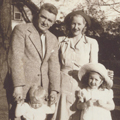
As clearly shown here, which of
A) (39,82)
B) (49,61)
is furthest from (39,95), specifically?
(49,61)

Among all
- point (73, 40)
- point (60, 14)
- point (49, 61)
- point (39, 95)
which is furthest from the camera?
point (60, 14)

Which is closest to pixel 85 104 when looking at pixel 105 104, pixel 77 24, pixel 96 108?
pixel 96 108

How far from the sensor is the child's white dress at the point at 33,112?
333 centimetres

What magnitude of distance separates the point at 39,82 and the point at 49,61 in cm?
38

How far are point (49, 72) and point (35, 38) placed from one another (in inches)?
24.0

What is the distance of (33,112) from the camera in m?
3.38

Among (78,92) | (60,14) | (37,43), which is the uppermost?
(60,14)

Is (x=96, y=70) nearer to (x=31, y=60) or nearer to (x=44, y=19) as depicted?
(x=31, y=60)

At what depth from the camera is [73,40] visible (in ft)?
12.3

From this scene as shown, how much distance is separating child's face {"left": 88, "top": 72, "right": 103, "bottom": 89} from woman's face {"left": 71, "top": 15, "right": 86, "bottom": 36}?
2.52ft

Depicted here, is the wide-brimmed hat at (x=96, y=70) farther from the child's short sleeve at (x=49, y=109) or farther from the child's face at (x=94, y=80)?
the child's short sleeve at (x=49, y=109)

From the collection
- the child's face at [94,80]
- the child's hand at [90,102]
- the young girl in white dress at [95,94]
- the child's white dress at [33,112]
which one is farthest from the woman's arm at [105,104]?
the child's white dress at [33,112]

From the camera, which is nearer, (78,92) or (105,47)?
(78,92)

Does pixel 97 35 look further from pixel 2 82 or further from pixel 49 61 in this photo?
pixel 2 82
